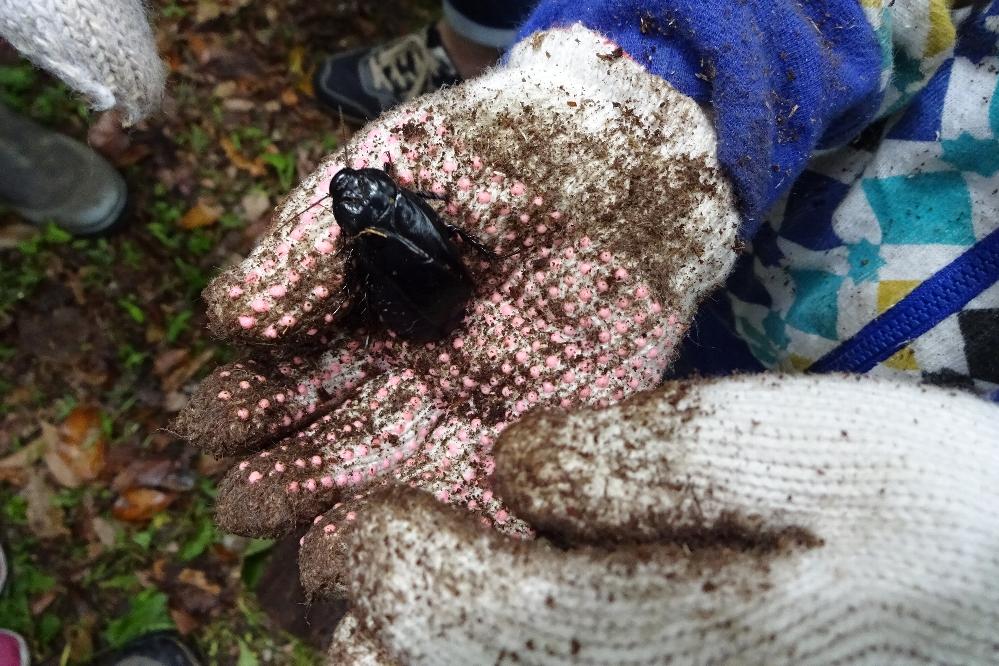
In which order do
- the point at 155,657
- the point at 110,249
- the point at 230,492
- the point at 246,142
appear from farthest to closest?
the point at 246,142 → the point at 110,249 → the point at 155,657 → the point at 230,492

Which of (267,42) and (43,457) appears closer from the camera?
(43,457)

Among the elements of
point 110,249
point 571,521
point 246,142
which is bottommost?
point 110,249

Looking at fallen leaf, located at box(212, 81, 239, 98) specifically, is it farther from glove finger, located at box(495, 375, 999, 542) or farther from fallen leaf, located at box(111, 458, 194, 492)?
glove finger, located at box(495, 375, 999, 542)

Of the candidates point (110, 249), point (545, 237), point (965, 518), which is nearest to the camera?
point (965, 518)

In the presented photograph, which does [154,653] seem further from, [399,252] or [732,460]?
[732,460]

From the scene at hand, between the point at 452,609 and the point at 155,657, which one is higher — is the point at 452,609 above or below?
above

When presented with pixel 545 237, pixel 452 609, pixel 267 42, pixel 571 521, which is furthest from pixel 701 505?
pixel 267 42

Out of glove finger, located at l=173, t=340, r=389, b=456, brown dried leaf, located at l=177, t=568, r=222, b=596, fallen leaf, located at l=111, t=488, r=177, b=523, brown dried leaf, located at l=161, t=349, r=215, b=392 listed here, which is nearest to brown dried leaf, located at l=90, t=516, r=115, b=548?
fallen leaf, located at l=111, t=488, r=177, b=523

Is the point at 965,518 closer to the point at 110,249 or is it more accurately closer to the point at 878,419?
the point at 878,419
